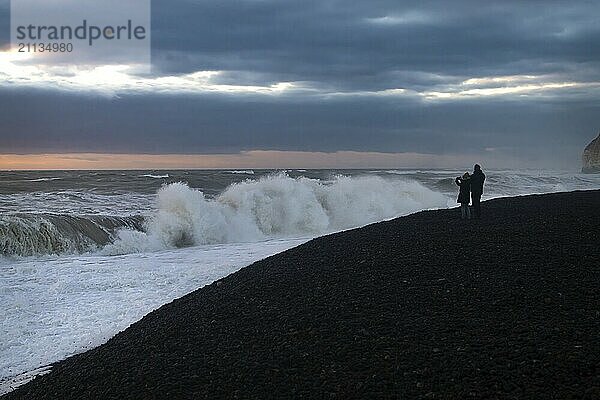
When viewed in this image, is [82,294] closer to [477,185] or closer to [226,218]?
[477,185]

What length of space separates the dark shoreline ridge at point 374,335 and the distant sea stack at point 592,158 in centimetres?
10100

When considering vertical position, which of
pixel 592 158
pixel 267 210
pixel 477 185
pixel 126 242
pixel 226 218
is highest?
pixel 592 158

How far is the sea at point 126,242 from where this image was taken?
8.88 m

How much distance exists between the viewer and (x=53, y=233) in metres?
17.5

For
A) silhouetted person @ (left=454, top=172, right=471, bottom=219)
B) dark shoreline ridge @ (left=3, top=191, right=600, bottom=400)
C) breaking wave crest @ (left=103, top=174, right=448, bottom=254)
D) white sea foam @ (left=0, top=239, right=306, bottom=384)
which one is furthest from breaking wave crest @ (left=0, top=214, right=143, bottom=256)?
silhouetted person @ (left=454, top=172, right=471, bottom=219)

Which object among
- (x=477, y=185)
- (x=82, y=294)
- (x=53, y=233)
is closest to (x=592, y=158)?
(x=477, y=185)

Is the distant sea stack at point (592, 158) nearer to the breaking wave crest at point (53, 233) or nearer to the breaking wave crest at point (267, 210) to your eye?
the breaking wave crest at point (267, 210)

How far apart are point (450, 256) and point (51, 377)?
19.5ft

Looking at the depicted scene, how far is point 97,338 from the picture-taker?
8.20 meters

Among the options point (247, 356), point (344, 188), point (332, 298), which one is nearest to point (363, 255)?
point (332, 298)

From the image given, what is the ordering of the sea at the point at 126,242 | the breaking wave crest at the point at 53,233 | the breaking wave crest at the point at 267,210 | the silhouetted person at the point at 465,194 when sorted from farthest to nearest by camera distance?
the breaking wave crest at the point at 267,210, the breaking wave crest at the point at 53,233, the silhouetted person at the point at 465,194, the sea at the point at 126,242

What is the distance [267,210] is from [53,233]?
969 cm

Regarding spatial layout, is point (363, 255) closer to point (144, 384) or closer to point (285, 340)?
point (285, 340)

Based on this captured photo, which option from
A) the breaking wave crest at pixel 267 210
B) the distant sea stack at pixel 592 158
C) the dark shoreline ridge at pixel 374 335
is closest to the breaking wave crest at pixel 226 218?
the breaking wave crest at pixel 267 210
